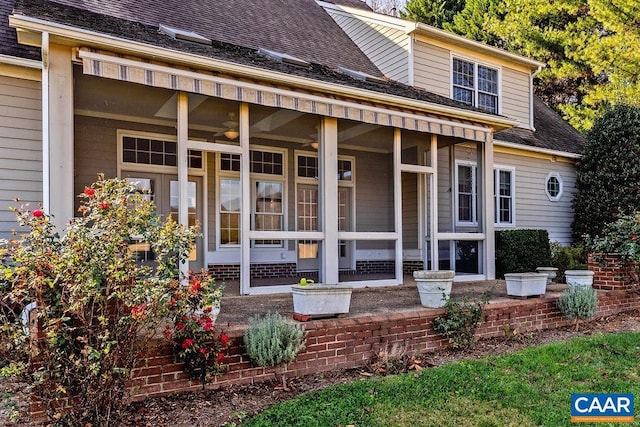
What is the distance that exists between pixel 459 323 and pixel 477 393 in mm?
1426

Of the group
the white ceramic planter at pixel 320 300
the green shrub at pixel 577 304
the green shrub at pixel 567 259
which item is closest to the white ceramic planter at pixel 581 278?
the green shrub at pixel 577 304

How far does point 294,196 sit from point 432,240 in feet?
11.8

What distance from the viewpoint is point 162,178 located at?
30.4 ft

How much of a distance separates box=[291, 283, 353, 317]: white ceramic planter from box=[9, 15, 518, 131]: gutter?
3349 mm

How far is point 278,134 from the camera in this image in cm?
991

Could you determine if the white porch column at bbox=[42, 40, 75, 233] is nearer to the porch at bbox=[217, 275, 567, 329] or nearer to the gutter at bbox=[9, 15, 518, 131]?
the gutter at bbox=[9, 15, 518, 131]

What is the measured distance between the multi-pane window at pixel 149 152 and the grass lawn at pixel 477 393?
6.60 m

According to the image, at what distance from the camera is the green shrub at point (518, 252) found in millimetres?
10688

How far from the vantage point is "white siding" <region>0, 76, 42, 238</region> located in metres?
6.93

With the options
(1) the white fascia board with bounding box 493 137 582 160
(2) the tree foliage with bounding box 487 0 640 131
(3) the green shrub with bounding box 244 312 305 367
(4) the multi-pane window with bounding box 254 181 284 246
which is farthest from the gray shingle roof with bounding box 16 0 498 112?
(2) the tree foliage with bounding box 487 0 640 131

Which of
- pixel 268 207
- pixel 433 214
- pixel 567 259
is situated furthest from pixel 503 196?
pixel 268 207

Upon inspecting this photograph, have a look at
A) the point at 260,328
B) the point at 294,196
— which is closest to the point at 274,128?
the point at 294,196

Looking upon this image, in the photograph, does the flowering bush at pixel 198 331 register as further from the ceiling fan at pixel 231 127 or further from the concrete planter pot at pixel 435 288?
the ceiling fan at pixel 231 127

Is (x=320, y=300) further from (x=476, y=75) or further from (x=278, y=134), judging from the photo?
(x=476, y=75)
